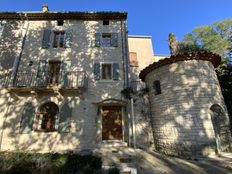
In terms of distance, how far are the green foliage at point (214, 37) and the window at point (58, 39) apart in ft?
44.7

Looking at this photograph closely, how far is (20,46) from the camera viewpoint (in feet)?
36.8

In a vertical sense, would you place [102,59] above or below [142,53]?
below

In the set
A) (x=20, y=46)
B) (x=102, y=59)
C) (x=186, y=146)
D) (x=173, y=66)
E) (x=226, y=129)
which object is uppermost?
(x=20, y=46)

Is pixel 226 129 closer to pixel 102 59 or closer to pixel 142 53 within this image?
pixel 102 59

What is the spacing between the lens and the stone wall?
755cm

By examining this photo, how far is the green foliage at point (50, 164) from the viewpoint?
5.77 metres

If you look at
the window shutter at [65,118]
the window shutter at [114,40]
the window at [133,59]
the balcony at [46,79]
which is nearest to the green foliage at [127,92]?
the balcony at [46,79]

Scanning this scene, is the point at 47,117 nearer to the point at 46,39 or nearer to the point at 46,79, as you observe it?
the point at 46,79

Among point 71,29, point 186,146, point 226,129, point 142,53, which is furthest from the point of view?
point 142,53

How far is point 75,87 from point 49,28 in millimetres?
6035

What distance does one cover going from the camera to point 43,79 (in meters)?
10.3

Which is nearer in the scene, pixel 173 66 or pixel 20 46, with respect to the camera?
pixel 173 66

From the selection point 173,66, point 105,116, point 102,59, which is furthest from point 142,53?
point 105,116

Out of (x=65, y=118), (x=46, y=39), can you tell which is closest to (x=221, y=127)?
(x=65, y=118)
